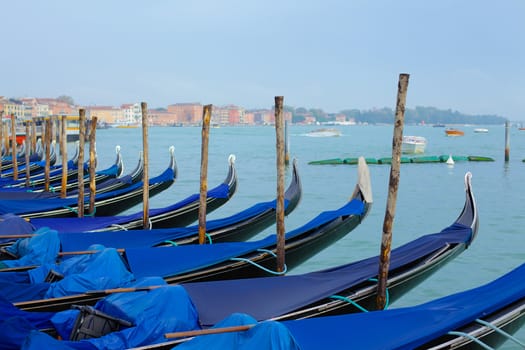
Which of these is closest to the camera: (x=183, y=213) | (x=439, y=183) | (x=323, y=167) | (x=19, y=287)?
(x=19, y=287)

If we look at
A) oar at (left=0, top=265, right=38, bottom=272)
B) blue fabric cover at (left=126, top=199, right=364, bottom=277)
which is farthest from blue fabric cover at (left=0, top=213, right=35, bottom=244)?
blue fabric cover at (left=126, top=199, right=364, bottom=277)

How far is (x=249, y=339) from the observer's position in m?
2.73

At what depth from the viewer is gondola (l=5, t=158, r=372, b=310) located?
3945mm

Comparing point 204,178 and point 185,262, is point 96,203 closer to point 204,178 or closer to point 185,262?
point 204,178

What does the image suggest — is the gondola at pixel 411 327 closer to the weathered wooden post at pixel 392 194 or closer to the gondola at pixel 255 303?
the gondola at pixel 255 303

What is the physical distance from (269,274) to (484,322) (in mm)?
2076

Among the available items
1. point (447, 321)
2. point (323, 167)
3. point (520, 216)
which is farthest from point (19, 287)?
point (323, 167)

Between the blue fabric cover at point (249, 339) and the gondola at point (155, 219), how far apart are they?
362cm

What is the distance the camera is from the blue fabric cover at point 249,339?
104 inches

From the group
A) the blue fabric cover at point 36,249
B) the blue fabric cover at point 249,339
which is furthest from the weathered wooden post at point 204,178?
the blue fabric cover at point 249,339

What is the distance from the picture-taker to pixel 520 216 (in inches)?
448

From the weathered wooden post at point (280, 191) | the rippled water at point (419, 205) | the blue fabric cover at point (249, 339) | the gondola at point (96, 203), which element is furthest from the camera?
the rippled water at point (419, 205)

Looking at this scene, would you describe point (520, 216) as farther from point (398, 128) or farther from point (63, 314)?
point (63, 314)

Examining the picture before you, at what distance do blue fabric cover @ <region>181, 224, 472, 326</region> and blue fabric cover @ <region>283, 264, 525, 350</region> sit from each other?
57 centimetres
